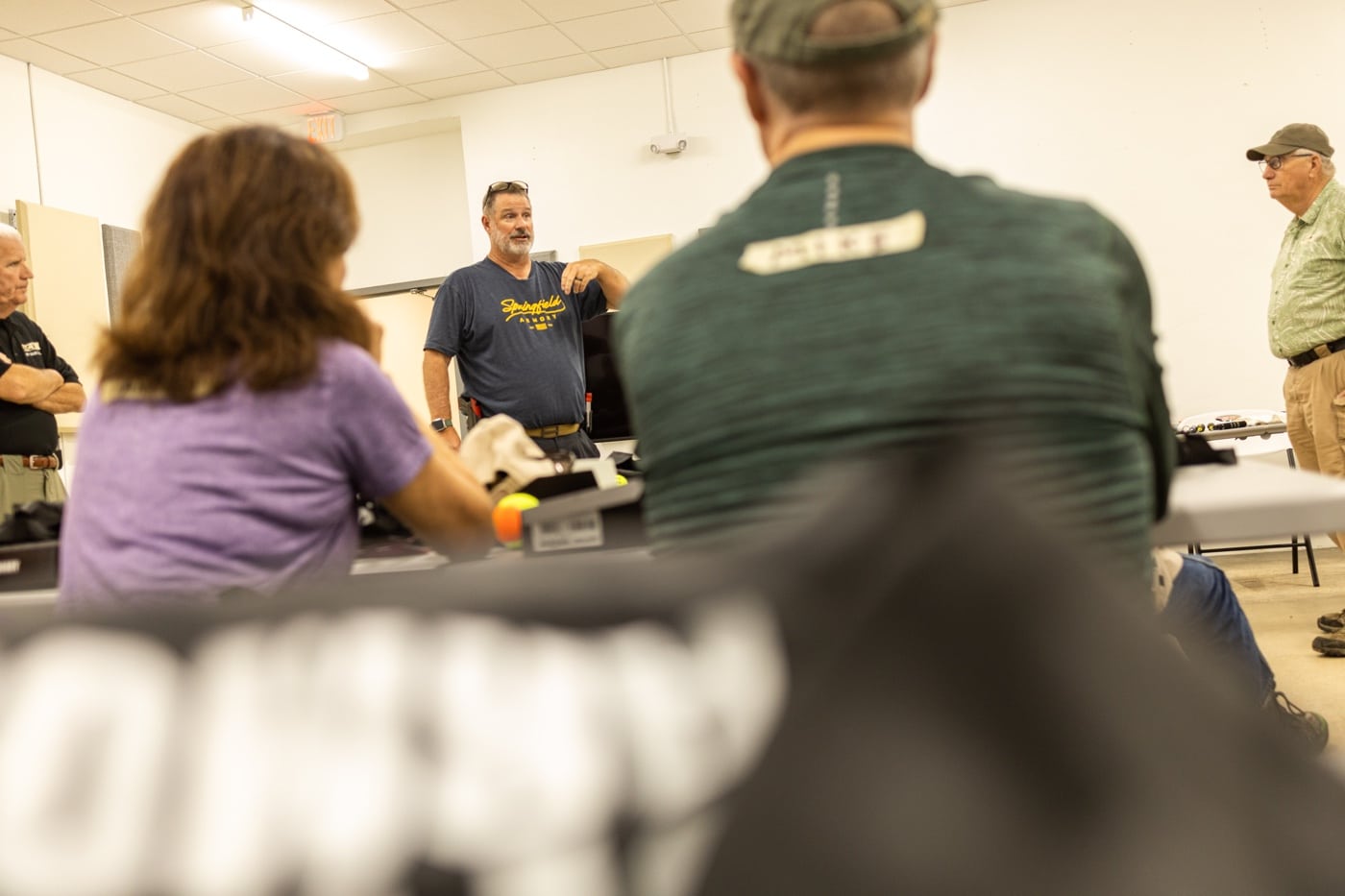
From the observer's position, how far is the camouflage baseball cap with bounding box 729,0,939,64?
36.8 inches

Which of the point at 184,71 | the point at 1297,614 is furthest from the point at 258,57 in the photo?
the point at 1297,614

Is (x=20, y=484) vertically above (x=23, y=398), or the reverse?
(x=23, y=398)

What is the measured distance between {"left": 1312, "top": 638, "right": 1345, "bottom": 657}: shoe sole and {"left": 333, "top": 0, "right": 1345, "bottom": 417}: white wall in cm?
285

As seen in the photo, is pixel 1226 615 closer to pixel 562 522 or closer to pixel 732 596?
pixel 562 522

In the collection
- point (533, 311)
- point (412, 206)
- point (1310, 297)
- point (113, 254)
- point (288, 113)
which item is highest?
point (288, 113)

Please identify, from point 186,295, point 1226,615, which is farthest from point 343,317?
point 1226,615

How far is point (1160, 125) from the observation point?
232 inches

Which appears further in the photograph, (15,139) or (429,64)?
(429,64)

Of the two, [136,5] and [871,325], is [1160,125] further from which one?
[871,325]

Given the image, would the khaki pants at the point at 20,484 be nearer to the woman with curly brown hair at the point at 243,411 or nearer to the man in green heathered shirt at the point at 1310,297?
the woman with curly brown hair at the point at 243,411

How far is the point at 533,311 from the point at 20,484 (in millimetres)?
1691

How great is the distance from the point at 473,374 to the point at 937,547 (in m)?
3.38

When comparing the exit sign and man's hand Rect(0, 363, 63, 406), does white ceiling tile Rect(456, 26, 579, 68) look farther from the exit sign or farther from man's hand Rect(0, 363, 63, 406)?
man's hand Rect(0, 363, 63, 406)

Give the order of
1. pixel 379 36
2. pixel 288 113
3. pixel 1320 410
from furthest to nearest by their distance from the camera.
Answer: pixel 288 113 → pixel 379 36 → pixel 1320 410
